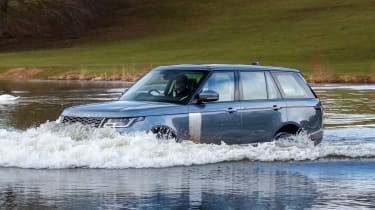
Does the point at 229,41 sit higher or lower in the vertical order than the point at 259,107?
higher

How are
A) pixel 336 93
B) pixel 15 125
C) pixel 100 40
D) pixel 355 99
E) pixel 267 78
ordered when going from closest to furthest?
pixel 267 78 → pixel 15 125 → pixel 355 99 → pixel 336 93 → pixel 100 40

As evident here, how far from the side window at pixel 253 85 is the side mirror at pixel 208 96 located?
0.80 meters

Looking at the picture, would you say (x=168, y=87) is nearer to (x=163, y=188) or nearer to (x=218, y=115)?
(x=218, y=115)

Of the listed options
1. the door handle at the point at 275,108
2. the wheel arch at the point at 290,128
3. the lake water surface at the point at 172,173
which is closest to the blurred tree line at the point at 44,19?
the lake water surface at the point at 172,173

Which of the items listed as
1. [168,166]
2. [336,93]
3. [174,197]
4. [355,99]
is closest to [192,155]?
[168,166]

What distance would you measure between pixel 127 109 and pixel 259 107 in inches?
97.3

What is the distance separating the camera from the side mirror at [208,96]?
49.0 ft

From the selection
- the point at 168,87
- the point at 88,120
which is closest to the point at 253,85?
the point at 168,87

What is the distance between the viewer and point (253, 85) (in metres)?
16.0

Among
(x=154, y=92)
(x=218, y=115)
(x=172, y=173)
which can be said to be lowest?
(x=172, y=173)

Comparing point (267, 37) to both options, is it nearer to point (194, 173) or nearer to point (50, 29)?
point (50, 29)

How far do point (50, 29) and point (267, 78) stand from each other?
250 feet

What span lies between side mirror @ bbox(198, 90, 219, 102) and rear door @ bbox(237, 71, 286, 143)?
0.67 metres

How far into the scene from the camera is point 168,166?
14273mm
